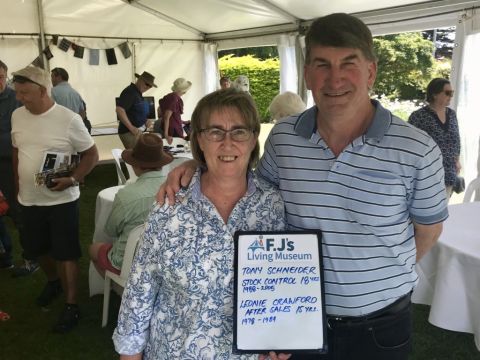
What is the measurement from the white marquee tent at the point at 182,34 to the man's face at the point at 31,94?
4.17 m

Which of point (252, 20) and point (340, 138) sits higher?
point (252, 20)

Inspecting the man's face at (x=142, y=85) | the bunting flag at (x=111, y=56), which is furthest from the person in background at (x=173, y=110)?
the bunting flag at (x=111, y=56)

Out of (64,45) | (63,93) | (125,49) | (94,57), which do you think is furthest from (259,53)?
(63,93)

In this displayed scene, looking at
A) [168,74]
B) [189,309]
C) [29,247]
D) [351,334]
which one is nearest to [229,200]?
[189,309]

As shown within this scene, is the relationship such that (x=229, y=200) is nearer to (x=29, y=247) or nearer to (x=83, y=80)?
(x=29, y=247)

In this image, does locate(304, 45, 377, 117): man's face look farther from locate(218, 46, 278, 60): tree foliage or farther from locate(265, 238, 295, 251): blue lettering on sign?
locate(218, 46, 278, 60): tree foliage

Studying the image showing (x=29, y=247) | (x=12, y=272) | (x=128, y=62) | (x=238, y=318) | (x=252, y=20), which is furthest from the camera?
(x=128, y=62)

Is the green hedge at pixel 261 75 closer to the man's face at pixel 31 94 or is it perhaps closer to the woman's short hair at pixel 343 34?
the man's face at pixel 31 94

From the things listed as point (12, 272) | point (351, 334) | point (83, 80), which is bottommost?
point (12, 272)

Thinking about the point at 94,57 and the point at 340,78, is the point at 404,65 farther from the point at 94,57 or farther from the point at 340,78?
the point at 340,78

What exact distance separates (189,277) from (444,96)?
3.39 m

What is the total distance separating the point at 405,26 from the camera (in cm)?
530

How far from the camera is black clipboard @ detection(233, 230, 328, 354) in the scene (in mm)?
1129

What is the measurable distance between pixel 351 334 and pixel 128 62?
8.12 metres
